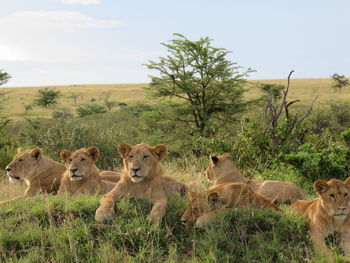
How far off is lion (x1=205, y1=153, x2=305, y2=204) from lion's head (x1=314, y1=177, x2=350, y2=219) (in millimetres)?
1209

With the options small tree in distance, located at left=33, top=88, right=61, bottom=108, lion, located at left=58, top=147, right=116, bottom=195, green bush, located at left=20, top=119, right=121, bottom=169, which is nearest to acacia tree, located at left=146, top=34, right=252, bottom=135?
green bush, located at left=20, top=119, right=121, bottom=169

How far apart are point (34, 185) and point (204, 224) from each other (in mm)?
2917

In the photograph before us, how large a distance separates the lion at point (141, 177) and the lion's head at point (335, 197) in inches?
65.0

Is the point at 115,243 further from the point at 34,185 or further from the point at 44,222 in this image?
the point at 34,185

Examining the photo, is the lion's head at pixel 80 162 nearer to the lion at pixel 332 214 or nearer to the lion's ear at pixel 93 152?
the lion's ear at pixel 93 152

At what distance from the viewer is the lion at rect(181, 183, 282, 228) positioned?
16.0ft

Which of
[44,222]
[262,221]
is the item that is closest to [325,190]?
[262,221]

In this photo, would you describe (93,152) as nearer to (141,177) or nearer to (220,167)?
(141,177)

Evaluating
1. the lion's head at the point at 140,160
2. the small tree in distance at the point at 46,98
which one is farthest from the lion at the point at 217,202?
the small tree in distance at the point at 46,98

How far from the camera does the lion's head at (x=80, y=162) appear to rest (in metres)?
5.88

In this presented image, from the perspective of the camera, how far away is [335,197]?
4.60 meters

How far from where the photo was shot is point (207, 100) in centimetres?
2038

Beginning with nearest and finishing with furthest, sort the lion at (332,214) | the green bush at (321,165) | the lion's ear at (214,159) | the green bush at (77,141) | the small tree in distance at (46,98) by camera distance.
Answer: the lion at (332,214), the lion's ear at (214,159), the green bush at (321,165), the green bush at (77,141), the small tree in distance at (46,98)

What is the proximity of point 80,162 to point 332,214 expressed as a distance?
3.13m
